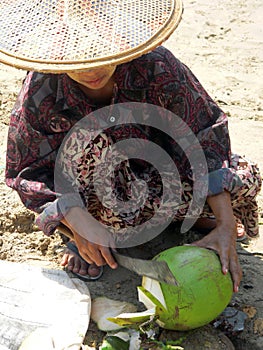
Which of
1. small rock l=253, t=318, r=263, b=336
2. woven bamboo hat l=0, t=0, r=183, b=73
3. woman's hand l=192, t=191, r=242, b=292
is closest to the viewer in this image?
woven bamboo hat l=0, t=0, r=183, b=73

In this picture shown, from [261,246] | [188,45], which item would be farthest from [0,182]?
[188,45]

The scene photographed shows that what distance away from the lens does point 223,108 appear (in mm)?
3596

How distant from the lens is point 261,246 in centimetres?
259

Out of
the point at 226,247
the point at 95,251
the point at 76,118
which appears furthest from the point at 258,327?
the point at 76,118

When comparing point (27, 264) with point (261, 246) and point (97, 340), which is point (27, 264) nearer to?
point (97, 340)

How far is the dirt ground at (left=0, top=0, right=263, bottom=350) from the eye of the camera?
7.55 feet

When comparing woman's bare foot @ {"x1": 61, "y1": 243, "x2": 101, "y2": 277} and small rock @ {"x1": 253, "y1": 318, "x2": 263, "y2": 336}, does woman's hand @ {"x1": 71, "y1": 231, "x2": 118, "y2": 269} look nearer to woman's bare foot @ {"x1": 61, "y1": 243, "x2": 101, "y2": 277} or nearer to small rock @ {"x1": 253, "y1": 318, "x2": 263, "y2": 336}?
woman's bare foot @ {"x1": 61, "y1": 243, "x2": 101, "y2": 277}

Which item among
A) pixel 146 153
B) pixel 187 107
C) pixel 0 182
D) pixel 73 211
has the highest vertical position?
pixel 187 107

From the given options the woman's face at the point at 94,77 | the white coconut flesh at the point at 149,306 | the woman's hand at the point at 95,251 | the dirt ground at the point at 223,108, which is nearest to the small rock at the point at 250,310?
the dirt ground at the point at 223,108

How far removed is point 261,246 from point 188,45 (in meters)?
2.29

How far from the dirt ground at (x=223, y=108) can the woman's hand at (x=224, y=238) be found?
0.86 feet

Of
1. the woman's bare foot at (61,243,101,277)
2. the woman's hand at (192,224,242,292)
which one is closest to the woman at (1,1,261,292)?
the woman's hand at (192,224,242,292)

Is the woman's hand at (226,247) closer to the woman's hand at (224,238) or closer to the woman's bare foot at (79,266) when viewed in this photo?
the woman's hand at (224,238)

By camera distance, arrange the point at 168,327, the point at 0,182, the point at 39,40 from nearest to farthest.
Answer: the point at 39,40 → the point at 168,327 → the point at 0,182
